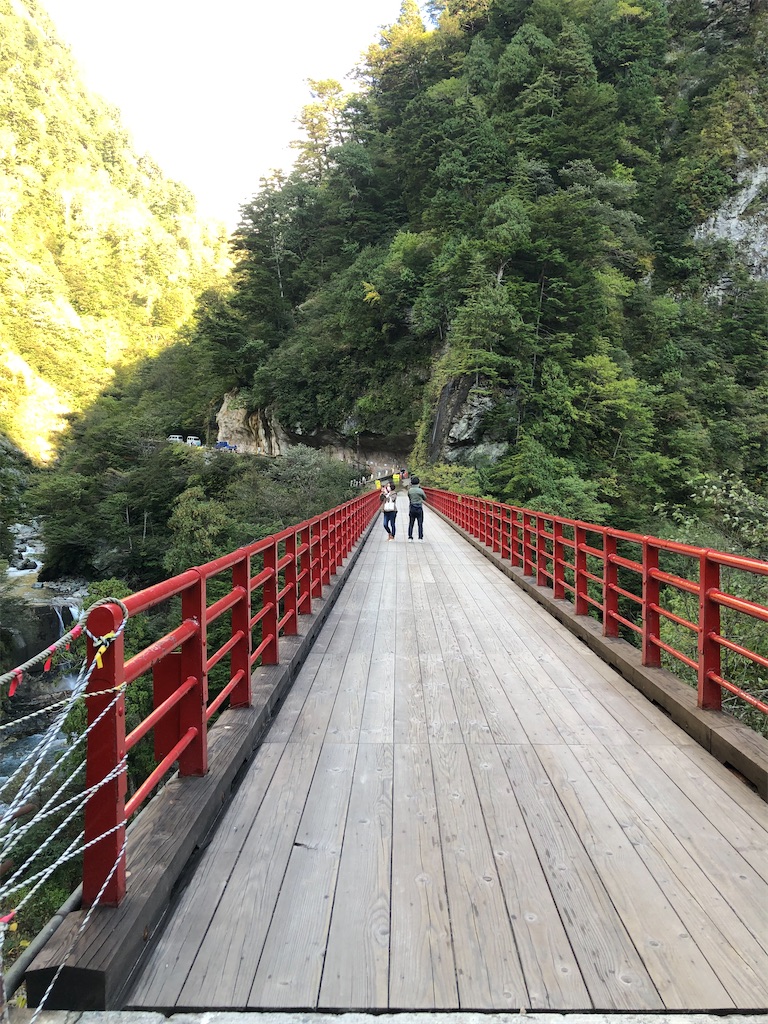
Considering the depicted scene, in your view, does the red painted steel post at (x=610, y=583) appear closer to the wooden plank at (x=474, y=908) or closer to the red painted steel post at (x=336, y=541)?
the wooden plank at (x=474, y=908)

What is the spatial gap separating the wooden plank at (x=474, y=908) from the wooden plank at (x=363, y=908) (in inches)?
9.9

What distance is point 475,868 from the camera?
2635 mm

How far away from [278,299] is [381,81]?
67.9ft

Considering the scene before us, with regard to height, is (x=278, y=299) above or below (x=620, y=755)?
above

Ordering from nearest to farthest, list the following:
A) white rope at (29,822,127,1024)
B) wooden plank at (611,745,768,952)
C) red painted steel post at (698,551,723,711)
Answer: white rope at (29,822,127,1024) < wooden plank at (611,745,768,952) < red painted steel post at (698,551,723,711)

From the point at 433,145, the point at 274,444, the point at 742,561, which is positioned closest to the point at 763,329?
the point at 433,145

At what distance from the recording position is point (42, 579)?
130ft

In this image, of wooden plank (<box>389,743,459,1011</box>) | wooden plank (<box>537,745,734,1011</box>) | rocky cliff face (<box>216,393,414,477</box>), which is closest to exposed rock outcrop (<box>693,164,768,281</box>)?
rocky cliff face (<box>216,393,414,477</box>)

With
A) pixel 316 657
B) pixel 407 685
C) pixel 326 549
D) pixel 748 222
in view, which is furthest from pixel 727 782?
pixel 748 222

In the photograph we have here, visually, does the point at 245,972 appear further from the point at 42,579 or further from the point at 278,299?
the point at 278,299

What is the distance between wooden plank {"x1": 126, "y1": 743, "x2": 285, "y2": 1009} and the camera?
1.99 meters

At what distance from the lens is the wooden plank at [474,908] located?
1974mm

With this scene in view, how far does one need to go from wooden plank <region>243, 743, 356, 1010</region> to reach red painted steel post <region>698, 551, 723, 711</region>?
2.41 m

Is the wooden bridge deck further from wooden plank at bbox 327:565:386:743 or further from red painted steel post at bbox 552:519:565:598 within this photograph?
red painted steel post at bbox 552:519:565:598
